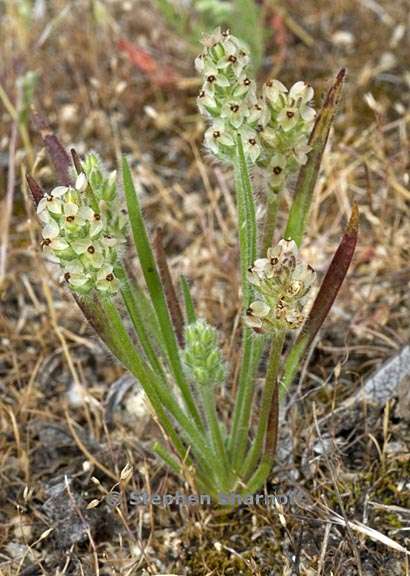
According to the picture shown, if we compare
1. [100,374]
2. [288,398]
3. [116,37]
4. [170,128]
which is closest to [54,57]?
[116,37]

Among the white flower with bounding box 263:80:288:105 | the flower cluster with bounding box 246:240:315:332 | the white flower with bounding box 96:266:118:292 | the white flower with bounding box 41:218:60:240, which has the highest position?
the white flower with bounding box 263:80:288:105

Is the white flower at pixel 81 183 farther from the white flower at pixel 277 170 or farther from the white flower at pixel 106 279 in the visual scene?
the white flower at pixel 277 170

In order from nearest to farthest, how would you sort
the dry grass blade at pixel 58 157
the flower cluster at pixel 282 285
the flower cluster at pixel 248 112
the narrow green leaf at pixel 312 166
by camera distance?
the flower cluster at pixel 282 285
the flower cluster at pixel 248 112
the narrow green leaf at pixel 312 166
the dry grass blade at pixel 58 157

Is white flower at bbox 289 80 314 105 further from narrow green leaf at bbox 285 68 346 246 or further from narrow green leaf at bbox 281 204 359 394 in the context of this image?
narrow green leaf at bbox 281 204 359 394

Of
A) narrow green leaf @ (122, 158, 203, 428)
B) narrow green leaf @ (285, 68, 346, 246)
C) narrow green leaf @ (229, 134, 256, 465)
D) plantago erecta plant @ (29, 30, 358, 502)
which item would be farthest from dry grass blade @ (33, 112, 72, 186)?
narrow green leaf @ (285, 68, 346, 246)

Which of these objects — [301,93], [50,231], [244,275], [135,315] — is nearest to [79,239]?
[50,231]

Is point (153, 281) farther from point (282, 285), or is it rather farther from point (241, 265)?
point (282, 285)

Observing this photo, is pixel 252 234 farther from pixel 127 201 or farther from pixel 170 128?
pixel 170 128

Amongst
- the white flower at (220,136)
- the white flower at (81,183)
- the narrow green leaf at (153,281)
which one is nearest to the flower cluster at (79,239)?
the white flower at (81,183)
